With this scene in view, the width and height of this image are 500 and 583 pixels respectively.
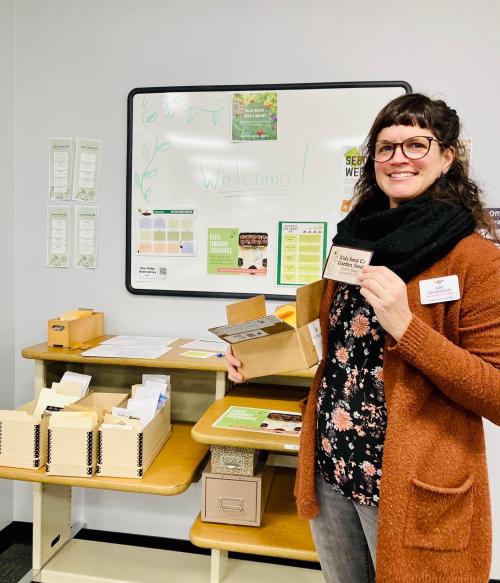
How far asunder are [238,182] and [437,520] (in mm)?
1517

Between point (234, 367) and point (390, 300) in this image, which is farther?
point (234, 367)

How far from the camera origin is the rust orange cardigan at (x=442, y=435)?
0.87 m

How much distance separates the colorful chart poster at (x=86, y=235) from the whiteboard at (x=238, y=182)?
0.58ft

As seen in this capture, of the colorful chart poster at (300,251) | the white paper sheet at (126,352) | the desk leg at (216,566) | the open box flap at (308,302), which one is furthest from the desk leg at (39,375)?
the open box flap at (308,302)

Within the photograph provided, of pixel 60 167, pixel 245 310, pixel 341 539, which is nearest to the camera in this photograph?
pixel 341 539

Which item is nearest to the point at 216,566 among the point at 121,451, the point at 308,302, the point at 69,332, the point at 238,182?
the point at 121,451

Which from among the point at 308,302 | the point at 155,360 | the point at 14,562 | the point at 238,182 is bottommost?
the point at 14,562

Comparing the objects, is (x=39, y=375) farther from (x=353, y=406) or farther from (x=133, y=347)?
(x=353, y=406)

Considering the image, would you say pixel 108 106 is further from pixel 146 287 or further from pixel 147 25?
pixel 146 287

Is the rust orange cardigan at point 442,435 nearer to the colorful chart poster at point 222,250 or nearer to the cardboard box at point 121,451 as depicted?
the cardboard box at point 121,451

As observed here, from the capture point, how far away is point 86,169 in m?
2.16

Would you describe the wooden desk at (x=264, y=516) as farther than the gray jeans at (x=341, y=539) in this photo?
Yes

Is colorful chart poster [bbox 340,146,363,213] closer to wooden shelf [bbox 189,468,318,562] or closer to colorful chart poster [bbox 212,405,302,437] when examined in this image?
colorful chart poster [bbox 212,405,302,437]

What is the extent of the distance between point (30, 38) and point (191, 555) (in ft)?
7.96
